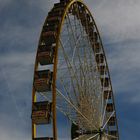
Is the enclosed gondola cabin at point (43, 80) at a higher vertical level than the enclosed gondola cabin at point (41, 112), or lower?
higher

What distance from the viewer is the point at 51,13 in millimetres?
29922

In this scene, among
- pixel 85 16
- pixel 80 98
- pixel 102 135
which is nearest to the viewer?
pixel 80 98

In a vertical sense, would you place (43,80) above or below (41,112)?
above

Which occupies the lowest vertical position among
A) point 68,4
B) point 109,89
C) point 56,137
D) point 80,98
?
point 56,137

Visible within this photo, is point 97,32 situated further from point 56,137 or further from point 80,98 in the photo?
point 56,137

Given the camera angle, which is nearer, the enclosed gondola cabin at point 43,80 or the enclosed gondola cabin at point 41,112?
the enclosed gondola cabin at point 41,112

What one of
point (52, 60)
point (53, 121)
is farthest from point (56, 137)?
point (52, 60)

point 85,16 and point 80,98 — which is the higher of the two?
point 85,16

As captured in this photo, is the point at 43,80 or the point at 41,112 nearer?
the point at 41,112

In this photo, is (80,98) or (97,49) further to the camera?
(97,49)

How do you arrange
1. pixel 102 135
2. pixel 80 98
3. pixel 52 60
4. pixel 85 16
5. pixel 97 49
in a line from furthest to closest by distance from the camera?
pixel 97 49
pixel 85 16
pixel 102 135
pixel 80 98
pixel 52 60

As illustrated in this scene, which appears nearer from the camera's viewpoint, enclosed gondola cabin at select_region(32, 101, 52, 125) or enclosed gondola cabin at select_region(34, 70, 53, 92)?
enclosed gondola cabin at select_region(32, 101, 52, 125)

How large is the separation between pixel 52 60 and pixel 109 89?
12950 mm

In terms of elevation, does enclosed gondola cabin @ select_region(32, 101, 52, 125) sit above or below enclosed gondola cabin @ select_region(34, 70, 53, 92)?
below
